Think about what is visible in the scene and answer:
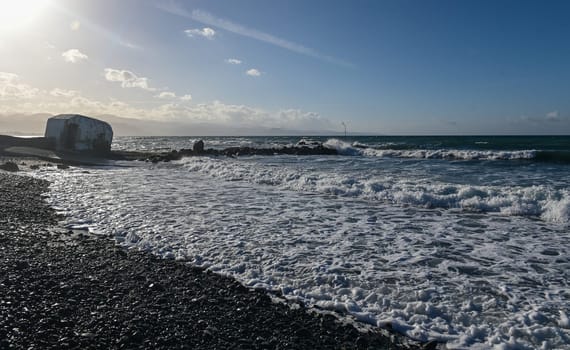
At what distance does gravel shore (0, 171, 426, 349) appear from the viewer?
11.9 feet

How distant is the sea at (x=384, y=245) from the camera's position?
4195mm

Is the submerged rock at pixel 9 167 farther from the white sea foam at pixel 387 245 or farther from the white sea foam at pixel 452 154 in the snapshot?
the white sea foam at pixel 452 154

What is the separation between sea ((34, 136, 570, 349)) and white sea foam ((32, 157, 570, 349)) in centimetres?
2

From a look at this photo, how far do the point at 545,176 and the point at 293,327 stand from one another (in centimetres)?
1933

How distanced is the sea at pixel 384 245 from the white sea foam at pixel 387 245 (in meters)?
0.02

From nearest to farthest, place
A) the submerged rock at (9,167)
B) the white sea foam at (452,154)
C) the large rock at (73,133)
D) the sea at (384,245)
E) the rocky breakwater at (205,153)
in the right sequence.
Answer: the sea at (384,245)
the submerged rock at (9,167)
the white sea foam at (452,154)
the rocky breakwater at (205,153)
the large rock at (73,133)

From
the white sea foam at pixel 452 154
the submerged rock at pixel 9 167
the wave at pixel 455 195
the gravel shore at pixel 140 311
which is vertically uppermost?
the white sea foam at pixel 452 154

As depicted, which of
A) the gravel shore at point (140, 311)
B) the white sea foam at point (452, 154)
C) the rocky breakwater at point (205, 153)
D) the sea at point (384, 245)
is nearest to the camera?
the gravel shore at point (140, 311)

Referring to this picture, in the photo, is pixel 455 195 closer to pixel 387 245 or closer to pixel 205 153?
pixel 387 245

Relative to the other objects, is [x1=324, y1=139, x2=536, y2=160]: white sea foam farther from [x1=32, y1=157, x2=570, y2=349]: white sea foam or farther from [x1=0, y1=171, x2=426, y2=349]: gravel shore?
[x1=0, y1=171, x2=426, y2=349]: gravel shore

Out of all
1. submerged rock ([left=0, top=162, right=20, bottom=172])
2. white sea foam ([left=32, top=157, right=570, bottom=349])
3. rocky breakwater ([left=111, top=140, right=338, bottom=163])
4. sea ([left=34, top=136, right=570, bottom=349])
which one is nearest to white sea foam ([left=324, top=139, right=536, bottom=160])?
rocky breakwater ([left=111, top=140, right=338, bottom=163])

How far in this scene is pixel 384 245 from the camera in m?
6.95

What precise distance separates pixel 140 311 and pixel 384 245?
4.58 meters

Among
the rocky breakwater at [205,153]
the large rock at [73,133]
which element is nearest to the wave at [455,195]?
the rocky breakwater at [205,153]
